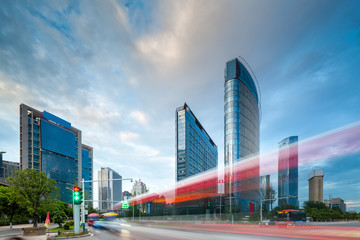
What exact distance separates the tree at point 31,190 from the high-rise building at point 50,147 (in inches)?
2853

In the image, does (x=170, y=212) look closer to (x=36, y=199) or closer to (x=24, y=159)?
(x=36, y=199)

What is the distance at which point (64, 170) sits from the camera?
128 meters

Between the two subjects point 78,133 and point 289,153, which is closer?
point 289,153

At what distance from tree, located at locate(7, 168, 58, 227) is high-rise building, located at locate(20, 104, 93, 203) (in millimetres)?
72467

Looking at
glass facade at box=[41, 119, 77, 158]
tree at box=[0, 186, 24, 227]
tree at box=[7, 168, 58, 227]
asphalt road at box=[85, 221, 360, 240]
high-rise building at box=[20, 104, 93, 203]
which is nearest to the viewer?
asphalt road at box=[85, 221, 360, 240]

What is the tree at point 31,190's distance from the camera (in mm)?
33250

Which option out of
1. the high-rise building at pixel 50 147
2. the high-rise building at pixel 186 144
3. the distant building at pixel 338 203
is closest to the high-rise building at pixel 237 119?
the high-rise building at pixel 186 144

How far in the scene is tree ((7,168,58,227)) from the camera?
33.2 meters

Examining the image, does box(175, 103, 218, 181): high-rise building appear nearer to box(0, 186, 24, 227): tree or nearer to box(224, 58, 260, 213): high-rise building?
box(224, 58, 260, 213): high-rise building

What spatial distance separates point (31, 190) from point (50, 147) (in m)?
95.7

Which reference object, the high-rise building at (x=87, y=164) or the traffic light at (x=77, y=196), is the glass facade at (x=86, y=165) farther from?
the traffic light at (x=77, y=196)

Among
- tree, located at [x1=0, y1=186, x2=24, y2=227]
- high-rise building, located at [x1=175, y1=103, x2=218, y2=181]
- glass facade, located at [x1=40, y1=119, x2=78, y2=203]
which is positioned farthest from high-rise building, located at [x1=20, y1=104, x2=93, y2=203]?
tree, located at [x1=0, y1=186, x2=24, y2=227]

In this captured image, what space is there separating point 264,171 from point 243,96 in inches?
2538

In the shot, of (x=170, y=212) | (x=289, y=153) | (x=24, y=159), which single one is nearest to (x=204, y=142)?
(x=170, y=212)
